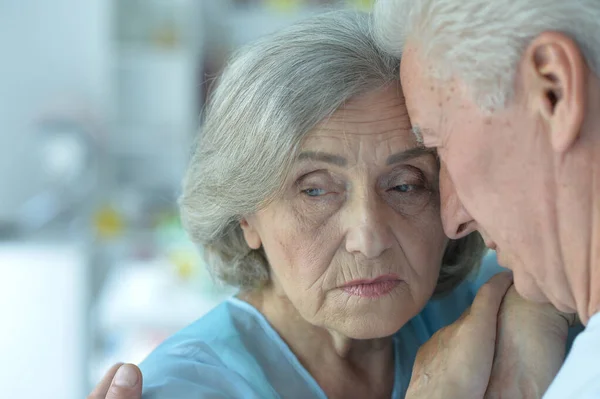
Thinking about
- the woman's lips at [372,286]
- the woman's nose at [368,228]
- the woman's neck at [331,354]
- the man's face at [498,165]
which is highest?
the man's face at [498,165]

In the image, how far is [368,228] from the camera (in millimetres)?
1205

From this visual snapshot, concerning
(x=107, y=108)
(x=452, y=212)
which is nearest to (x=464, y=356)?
(x=452, y=212)

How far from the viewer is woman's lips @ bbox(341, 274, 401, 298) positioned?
4.07ft

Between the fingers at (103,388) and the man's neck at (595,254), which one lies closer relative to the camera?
the man's neck at (595,254)

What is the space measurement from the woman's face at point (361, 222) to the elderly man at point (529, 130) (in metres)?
0.20

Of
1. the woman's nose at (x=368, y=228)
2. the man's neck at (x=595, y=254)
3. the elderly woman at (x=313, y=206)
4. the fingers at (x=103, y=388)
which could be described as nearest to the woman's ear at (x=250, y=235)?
the elderly woman at (x=313, y=206)

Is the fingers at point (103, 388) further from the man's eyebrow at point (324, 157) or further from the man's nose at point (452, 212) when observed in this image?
the man's nose at point (452, 212)

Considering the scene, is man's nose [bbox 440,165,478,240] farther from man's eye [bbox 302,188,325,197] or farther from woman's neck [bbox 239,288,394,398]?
woman's neck [bbox 239,288,394,398]

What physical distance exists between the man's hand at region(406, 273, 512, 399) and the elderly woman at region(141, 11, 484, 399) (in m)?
0.08

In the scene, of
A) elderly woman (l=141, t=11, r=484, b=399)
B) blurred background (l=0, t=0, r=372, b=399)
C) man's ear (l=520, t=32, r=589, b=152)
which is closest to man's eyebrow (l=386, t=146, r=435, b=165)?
elderly woman (l=141, t=11, r=484, b=399)

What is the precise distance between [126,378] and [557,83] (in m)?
0.71

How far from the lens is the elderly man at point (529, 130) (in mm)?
840

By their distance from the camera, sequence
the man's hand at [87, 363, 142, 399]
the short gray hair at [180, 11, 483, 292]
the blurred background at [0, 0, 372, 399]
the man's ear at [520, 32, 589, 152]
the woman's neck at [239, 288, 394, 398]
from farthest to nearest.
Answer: the blurred background at [0, 0, 372, 399], the woman's neck at [239, 288, 394, 398], the short gray hair at [180, 11, 483, 292], the man's hand at [87, 363, 142, 399], the man's ear at [520, 32, 589, 152]

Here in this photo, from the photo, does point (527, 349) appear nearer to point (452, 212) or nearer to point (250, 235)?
point (452, 212)
